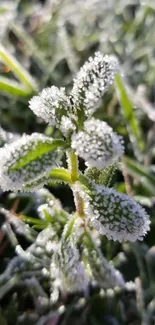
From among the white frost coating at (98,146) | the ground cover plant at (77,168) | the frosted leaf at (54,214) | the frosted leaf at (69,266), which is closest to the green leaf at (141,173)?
the ground cover plant at (77,168)

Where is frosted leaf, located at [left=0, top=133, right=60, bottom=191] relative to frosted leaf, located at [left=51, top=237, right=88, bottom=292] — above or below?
above

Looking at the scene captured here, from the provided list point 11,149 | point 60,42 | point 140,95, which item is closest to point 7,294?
point 11,149

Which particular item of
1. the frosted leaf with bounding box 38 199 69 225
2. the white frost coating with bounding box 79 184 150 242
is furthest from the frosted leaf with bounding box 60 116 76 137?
the frosted leaf with bounding box 38 199 69 225

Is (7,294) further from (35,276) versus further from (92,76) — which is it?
(92,76)

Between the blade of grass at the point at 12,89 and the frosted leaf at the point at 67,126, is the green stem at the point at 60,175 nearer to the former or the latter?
the frosted leaf at the point at 67,126

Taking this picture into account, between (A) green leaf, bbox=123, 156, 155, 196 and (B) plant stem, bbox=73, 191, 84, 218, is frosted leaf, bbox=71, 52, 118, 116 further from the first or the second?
(A) green leaf, bbox=123, 156, 155, 196
